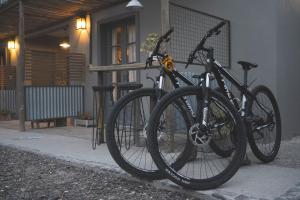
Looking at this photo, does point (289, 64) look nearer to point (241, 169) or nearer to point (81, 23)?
point (241, 169)

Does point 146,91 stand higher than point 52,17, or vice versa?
point 52,17

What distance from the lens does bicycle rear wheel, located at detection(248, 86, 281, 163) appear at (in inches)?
151

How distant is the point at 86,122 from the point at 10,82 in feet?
11.7

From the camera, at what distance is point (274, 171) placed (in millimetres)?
3568

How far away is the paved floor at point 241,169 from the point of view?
114 inches

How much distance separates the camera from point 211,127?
3.12 metres

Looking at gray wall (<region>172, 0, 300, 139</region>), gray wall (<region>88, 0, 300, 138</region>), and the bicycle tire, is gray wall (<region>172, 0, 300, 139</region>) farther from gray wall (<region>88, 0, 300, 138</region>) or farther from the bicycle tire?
the bicycle tire

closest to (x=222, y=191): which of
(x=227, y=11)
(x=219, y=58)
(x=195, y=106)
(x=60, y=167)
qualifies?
(x=195, y=106)

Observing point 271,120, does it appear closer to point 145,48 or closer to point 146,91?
point 146,91

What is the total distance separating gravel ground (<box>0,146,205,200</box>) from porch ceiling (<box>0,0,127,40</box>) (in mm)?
4736

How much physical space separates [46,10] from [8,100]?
2953 mm

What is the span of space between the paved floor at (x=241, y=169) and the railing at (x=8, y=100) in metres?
3.76

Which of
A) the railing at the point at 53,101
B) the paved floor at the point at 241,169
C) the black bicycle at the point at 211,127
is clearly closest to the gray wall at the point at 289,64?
the paved floor at the point at 241,169

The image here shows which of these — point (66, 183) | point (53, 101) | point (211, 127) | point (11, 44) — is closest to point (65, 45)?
point (11, 44)
